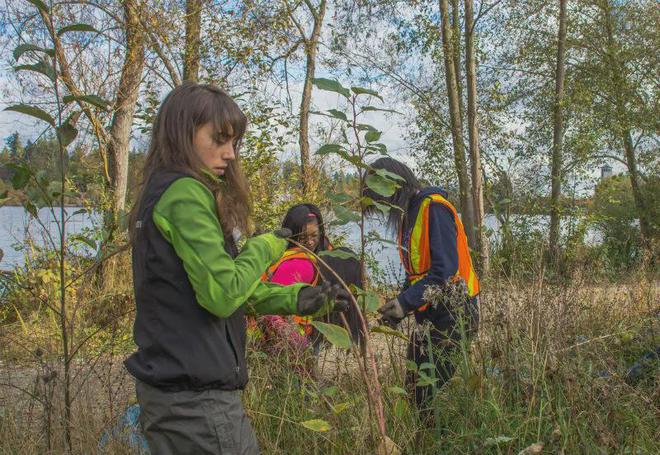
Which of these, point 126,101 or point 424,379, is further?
point 126,101

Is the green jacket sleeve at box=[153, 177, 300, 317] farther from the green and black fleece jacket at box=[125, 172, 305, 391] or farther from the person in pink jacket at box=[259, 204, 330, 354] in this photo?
the person in pink jacket at box=[259, 204, 330, 354]

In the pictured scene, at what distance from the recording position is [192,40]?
8906mm

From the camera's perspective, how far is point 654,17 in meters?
15.5

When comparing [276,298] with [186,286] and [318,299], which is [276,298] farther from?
[186,286]

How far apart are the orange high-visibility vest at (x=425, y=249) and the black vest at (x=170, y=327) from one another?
1.60m

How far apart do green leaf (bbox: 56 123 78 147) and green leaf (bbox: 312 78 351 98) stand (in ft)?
3.75

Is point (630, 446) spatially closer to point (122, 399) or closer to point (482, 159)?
point (122, 399)

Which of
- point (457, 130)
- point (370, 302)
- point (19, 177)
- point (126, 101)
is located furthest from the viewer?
point (457, 130)

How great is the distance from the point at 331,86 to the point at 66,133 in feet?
4.11

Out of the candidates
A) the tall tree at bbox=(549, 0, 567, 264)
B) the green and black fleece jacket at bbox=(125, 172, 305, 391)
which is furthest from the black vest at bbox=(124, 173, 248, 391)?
the tall tree at bbox=(549, 0, 567, 264)

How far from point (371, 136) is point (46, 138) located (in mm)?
3686

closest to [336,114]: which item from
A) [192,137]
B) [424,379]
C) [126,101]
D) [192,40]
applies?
[192,137]

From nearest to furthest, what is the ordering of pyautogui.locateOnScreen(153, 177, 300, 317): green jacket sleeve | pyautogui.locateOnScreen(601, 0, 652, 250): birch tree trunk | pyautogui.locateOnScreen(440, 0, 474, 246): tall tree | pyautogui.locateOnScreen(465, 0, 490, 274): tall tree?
pyautogui.locateOnScreen(153, 177, 300, 317): green jacket sleeve < pyautogui.locateOnScreen(465, 0, 490, 274): tall tree < pyautogui.locateOnScreen(440, 0, 474, 246): tall tree < pyautogui.locateOnScreen(601, 0, 652, 250): birch tree trunk

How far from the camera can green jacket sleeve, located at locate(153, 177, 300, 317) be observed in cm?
187
